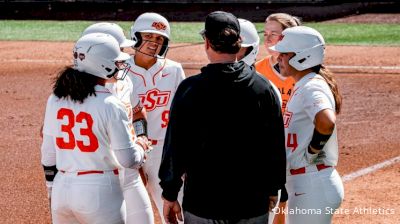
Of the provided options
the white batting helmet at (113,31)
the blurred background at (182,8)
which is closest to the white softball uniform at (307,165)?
the white batting helmet at (113,31)

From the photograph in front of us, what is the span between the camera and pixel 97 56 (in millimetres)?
5004

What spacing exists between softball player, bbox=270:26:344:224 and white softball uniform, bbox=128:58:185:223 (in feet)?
4.95

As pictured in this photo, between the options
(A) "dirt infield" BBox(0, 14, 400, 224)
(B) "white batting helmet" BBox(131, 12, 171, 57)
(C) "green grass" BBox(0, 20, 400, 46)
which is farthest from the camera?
(C) "green grass" BBox(0, 20, 400, 46)

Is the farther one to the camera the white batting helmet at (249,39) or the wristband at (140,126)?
the wristband at (140,126)

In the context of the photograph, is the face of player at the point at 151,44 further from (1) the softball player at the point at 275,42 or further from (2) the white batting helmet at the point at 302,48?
(2) the white batting helmet at the point at 302,48

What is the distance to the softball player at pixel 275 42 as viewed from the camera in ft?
20.4

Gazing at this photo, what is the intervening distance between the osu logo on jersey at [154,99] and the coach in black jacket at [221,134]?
211 centimetres

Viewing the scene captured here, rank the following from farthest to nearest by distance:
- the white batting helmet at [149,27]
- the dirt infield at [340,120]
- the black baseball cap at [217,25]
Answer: the dirt infield at [340,120] < the white batting helmet at [149,27] < the black baseball cap at [217,25]

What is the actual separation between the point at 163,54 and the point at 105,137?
6.37 feet

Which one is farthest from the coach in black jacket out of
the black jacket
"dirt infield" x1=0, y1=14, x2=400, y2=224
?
"dirt infield" x1=0, y1=14, x2=400, y2=224

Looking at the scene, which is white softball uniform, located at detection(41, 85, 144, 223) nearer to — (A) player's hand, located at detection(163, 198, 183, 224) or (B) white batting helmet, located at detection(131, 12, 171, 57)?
(A) player's hand, located at detection(163, 198, 183, 224)

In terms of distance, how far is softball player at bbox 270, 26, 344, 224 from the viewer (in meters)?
5.22

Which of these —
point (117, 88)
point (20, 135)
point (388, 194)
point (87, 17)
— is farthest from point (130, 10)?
point (117, 88)

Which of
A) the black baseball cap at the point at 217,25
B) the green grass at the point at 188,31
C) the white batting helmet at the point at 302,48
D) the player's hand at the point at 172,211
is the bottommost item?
the green grass at the point at 188,31
